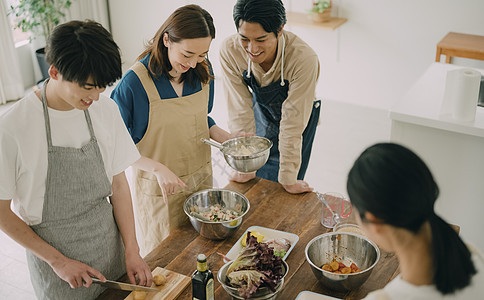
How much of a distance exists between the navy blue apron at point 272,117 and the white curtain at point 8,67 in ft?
11.9

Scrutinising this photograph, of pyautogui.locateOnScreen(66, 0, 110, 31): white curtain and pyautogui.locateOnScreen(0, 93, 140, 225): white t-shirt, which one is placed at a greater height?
pyautogui.locateOnScreen(0, 93, 140, 225): white t-shirt

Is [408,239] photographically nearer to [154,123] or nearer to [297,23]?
[154,123]

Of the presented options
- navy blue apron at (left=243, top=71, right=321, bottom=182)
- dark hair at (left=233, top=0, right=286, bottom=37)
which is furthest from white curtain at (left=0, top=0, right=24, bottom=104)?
dark hair at (left=233, top=0, right=286, bottom=37)

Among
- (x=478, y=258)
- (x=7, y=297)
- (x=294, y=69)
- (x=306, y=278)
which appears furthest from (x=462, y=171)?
(x=7, y=297)

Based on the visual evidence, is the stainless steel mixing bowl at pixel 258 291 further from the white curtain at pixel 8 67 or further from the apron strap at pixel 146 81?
the white curtain at pixel 8 67

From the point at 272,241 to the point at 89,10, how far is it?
5175 millimetres

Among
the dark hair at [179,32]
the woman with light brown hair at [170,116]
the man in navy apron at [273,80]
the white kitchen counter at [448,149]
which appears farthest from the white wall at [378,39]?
the dark hair at [179,32]

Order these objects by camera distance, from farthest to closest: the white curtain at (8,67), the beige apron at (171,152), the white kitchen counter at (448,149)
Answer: the white curtain at (8,67), the white kitchen counter at (448,149), the beige apron at (171,152)

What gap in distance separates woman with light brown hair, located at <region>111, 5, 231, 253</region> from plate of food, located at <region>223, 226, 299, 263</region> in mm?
327

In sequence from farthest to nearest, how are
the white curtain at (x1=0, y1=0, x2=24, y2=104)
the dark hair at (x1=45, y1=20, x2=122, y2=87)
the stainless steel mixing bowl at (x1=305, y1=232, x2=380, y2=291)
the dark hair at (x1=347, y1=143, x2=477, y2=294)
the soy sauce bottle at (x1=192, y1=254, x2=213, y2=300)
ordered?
the white curtain at (x1=0, y1=0, x2=24, y2=104) → the stainless steel mixing bowl at (x1=305, y1=232, x2=380, y2=291) → the soy sauce bottle at (x1=192, y1=254, x2=213, y2=300) → the dark hair at (x1=45, y1=20, x2=122, y2=87) → the dark hair at (x1=347, y1=143, x2=477, y2=294)

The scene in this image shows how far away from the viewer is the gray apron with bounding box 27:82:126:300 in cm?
161

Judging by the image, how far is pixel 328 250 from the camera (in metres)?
1.85

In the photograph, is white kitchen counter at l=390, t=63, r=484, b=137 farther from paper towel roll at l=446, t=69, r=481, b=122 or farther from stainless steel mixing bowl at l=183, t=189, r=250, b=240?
stainless steel mixing bowl at l=183, t=189, r=250, b=240

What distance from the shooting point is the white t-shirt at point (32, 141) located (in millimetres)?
1497
